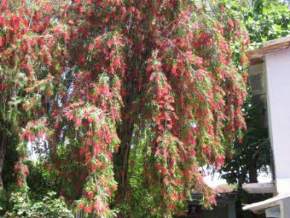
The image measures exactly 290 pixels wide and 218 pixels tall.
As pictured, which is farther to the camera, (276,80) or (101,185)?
(276,80)

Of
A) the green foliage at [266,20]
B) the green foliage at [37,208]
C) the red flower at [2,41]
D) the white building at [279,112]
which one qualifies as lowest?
the green foliage at [37,208]

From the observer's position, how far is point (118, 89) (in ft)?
36.2

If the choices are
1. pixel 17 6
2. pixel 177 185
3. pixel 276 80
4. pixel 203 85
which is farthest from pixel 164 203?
pixel 17 6

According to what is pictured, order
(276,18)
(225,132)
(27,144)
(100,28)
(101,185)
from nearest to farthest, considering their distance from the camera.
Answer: (101,185) < (27,144) < (100,28) < (225,132) < (276,18)

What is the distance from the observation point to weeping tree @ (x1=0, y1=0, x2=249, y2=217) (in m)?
10.8

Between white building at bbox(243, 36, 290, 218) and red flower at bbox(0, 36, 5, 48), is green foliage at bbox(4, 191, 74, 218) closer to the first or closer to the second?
red flower at bbox(0, 36, 5, 48)

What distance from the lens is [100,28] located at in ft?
39.1

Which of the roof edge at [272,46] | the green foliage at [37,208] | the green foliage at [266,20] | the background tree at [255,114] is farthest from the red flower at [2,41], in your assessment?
the green foliage at [266,20]

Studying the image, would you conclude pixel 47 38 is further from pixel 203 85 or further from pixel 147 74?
pixel 203 85

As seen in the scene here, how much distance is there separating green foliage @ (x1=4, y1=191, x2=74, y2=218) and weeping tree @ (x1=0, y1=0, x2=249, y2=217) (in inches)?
15.2

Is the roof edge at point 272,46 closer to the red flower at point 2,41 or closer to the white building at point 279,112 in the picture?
the white building at point 279,112

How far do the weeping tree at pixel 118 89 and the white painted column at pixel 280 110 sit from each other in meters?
1.11

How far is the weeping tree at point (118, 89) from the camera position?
35.5ft

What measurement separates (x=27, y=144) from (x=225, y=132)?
5068mm
